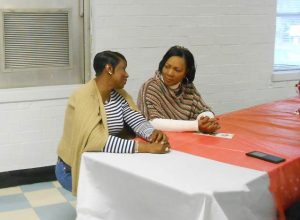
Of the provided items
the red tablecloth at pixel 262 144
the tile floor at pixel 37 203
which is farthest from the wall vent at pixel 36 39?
the red tablecloth at pixel 262 144

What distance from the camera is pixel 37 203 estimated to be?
3.19 m

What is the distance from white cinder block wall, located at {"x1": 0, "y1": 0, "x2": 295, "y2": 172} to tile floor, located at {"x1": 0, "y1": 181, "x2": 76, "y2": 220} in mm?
188

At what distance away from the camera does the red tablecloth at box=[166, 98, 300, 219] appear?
6.31ft

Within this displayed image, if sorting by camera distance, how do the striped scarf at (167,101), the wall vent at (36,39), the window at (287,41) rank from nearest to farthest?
the striped scarf at (167,101), the wall vent at (36,39), the window at (287,41)

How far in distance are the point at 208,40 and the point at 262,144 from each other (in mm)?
1920

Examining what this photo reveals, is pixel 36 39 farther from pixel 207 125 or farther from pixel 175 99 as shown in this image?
pixel 207 125

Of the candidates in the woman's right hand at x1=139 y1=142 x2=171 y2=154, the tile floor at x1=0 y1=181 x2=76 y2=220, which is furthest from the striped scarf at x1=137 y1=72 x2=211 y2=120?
the tile floor at x1=0 y1=181 x2=76 y2=220

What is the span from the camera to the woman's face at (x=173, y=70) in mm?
2732

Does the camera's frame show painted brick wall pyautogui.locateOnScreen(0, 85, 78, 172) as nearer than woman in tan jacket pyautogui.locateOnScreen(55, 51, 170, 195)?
No

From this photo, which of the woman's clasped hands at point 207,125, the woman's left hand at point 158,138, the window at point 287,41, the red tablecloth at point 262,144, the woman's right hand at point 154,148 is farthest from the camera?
the window at point 287,41

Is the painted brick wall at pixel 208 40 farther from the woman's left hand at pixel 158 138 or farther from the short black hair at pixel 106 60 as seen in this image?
the woman's left hand at pixel 158 138

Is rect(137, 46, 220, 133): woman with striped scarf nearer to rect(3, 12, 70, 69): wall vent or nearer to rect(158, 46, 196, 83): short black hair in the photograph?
rect(158, 46, 196, 83): short black hair

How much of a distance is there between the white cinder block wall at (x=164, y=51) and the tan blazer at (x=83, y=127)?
44.9 inches

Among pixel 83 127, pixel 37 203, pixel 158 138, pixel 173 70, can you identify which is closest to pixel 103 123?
pixel 83 127
